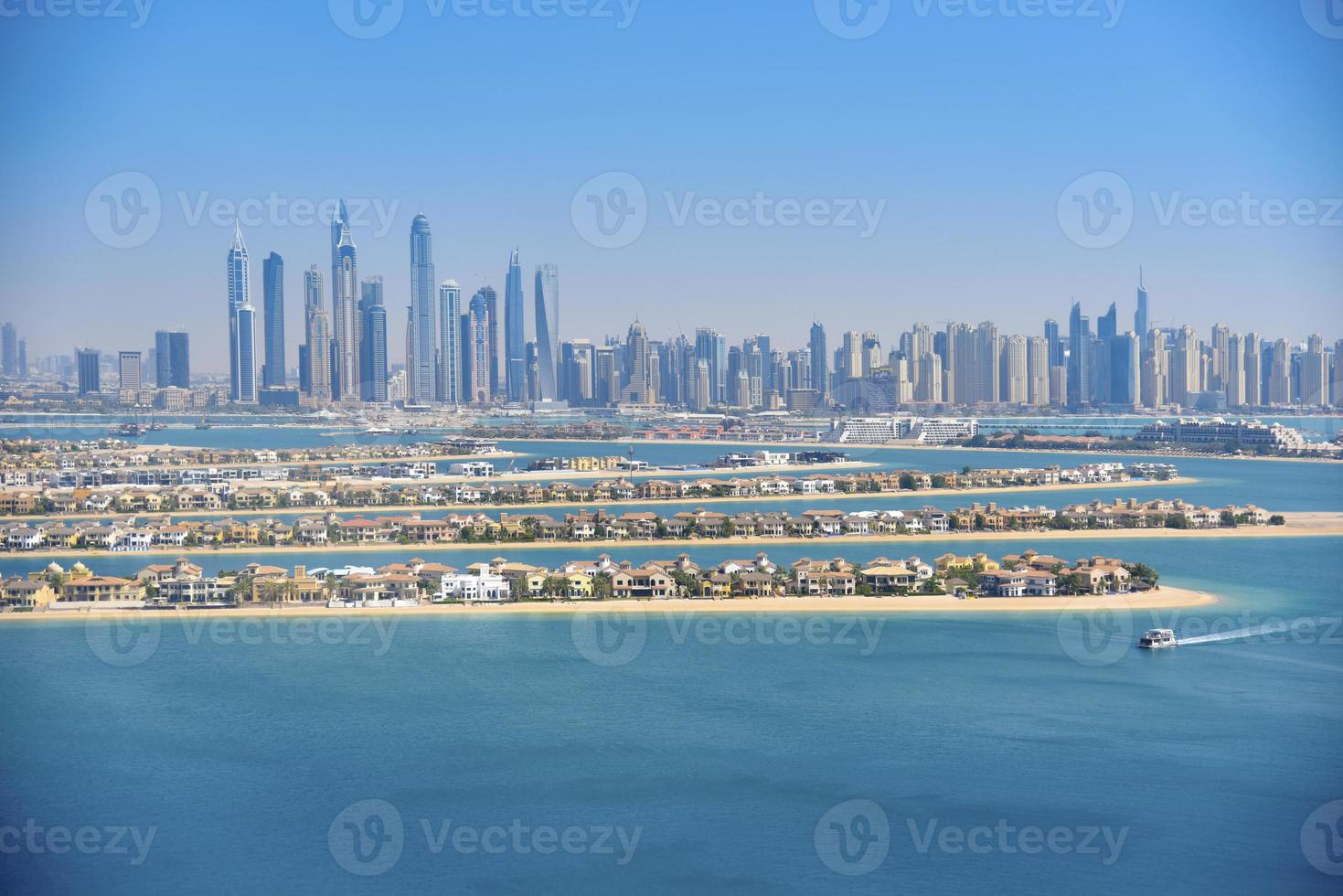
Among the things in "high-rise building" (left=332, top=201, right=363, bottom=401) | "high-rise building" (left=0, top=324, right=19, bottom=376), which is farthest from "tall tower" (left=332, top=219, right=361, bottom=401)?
"high-rise building" (left=0, top=324, right=19, bottom=376)

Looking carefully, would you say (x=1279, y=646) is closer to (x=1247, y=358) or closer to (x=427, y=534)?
(x=427, y=534)

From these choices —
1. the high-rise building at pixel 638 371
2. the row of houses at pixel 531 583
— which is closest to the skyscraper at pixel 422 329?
the high-rise building at pixel 638 371

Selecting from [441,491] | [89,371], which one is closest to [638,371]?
[89,371]

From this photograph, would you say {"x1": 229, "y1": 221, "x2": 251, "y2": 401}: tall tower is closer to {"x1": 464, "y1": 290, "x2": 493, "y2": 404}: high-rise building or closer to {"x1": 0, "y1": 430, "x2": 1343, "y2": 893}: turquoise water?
{"x1": 464, "y1": 290, "x2": 493, "y2": 404}: high-rise building

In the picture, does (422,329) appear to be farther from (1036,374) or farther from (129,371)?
(1036,374)

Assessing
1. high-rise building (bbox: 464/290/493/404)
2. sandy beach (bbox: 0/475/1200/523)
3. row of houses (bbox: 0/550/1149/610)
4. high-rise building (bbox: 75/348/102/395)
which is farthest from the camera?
high-rise building (bbox: 464/290/493/404)

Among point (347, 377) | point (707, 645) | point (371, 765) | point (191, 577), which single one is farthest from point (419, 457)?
point (347, 377)

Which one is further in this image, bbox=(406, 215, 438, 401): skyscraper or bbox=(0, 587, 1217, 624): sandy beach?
bbox=(406, 215, 438, 401): skyscraper

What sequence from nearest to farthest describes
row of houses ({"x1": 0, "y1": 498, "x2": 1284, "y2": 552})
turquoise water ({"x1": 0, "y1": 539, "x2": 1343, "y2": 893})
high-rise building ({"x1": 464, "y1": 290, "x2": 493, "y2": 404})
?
turquoise water ({"x1": 0, "y1": 539, "x2": 1343, "y2": 893}) < row of houses ({"x1": 0, "y1": 498, "x2": 1284, "y2": 552}) < high-rise building ({"x1": 464, "y1": 290, "x2": 493, "y2": 404})
